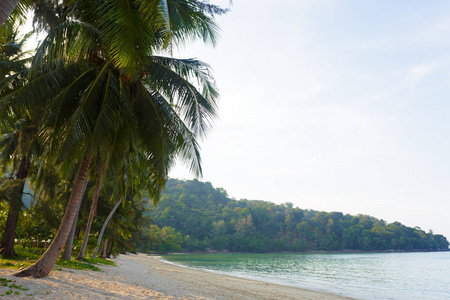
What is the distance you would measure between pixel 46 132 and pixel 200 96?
13.8 feet

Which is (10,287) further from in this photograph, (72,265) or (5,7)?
(72,265)

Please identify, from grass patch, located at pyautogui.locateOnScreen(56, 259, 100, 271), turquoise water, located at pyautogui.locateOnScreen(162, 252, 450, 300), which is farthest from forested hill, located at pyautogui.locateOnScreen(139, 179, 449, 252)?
grass patch, located at pyautogui.locateOnScreen(56, 259, 100, 271)

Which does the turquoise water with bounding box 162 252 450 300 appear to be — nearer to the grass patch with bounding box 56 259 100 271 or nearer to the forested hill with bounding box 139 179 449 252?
the grass patch with bounding box 56 259 100 271

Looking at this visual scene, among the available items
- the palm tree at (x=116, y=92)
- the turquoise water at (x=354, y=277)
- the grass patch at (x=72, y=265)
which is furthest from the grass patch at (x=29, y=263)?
the turquoise water at (x=354, y=277)

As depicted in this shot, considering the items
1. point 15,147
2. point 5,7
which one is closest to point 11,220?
point 15,147

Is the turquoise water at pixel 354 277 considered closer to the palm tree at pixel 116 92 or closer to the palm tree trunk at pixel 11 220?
the palm tree at pixel 116 92

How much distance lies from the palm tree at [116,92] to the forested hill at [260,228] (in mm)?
96988

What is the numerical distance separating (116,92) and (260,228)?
123121 mm

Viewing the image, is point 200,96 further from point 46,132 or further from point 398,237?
point 398,237

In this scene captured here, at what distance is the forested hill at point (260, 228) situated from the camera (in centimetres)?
11081

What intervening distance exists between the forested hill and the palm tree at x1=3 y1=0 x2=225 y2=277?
96988 millimetres

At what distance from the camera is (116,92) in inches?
320

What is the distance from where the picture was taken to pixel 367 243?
404ft

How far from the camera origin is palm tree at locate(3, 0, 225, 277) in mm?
6172
